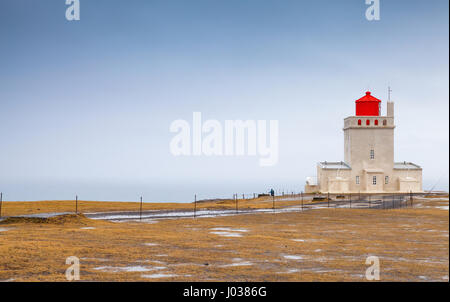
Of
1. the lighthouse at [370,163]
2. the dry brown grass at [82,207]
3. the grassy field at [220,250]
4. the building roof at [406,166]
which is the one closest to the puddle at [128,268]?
the grassy field at [220,250]

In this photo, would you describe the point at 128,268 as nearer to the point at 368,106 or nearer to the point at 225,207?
the point at 225,207

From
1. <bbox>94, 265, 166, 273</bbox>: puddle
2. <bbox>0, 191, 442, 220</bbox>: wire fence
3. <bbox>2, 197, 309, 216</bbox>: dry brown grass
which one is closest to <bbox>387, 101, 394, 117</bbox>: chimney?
<bbox>0, 191, 442, 220</bbox>: wire fence

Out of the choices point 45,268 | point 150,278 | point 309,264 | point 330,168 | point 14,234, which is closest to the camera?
point 150,278

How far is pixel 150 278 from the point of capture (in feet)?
41.5

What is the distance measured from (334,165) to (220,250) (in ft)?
203

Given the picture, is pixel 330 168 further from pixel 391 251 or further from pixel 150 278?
pixel 150 278

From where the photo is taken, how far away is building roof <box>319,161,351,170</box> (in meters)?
75.5

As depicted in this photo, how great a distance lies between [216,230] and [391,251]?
9.92 m

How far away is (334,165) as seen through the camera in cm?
7744

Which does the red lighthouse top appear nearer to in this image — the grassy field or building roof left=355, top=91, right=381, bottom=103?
building roof left=355, top=91, right=381, bottom=103

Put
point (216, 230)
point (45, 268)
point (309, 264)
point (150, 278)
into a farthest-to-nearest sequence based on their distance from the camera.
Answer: point (216, 230), point (309, 264), point (45, 268), point (150, 278)
